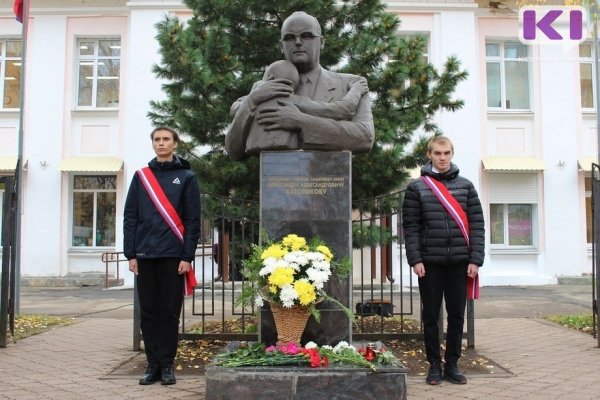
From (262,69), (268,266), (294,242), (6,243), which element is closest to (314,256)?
(294,242)

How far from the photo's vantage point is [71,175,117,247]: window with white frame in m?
16.5

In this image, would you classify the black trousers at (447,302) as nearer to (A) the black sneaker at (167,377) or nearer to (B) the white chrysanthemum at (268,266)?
(B) the white chrysanthemum at (268,266)

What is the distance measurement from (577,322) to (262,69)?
5.24m

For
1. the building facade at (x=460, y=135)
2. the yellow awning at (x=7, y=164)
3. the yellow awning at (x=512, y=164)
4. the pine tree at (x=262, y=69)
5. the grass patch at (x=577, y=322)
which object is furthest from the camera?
the yellow awning at (x=7, y=164)

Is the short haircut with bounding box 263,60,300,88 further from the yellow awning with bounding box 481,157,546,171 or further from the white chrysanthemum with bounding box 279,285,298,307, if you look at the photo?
the yellow awning with bounding box 481,157,546,171

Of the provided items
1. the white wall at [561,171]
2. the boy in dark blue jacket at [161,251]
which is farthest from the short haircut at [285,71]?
the white wall at [561,171]

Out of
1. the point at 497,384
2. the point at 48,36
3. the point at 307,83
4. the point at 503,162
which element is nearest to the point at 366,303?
the point at 497,384

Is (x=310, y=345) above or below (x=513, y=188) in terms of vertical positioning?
below

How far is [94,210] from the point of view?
16.6m

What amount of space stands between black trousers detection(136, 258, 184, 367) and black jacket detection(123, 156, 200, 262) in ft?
0.32

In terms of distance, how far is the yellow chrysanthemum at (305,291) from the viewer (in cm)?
412

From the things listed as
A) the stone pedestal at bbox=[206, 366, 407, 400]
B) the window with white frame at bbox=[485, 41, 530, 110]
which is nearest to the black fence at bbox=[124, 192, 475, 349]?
the stone pedestal at bbox=[206, 366, 407, 400]

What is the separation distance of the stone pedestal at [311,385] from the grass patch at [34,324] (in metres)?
4.19

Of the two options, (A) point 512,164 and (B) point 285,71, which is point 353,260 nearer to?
(B) point 285,71
